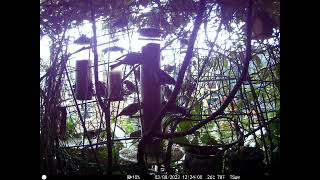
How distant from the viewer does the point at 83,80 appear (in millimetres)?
1230

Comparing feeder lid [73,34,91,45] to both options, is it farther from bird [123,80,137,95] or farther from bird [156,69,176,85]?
bird [156,69,176,85]

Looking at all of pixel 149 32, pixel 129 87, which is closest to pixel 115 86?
pixel 129 87

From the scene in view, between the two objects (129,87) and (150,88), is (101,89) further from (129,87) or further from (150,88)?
(150,88)

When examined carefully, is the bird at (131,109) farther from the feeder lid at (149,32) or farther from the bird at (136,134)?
the feeder lid at (149,32)

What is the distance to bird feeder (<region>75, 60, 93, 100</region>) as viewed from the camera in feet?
4.03

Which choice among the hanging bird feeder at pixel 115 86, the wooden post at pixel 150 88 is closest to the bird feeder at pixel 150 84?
the wooden post at pixel 150 88

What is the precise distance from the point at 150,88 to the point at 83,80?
1.00 ft

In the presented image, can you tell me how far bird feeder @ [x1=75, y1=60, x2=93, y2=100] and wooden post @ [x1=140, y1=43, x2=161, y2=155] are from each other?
24 centimetres

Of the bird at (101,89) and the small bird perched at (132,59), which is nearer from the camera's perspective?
the small bird perched at (132,59)

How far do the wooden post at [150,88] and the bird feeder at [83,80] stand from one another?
242 millimetres

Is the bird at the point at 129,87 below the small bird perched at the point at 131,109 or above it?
above

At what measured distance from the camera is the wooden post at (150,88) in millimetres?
1151
